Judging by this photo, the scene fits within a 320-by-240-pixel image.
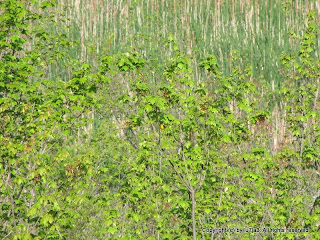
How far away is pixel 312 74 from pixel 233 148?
1.54 metres

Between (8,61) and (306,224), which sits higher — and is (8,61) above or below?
above

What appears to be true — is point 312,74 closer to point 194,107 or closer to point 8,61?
point 194,107

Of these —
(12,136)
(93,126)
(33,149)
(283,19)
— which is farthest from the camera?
(283,19)

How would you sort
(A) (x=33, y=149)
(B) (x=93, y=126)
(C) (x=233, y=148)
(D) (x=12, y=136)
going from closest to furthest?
(A) (x=33, y=149) → (D) (x=12, y=136) → (C) (x=233, y=148) → (B) (x=93, y=126)

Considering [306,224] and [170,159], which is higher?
[170,159]

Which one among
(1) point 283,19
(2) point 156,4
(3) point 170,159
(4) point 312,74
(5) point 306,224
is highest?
(2) point 156,4

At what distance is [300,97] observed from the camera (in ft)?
22.7

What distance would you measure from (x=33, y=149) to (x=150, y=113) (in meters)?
1.33

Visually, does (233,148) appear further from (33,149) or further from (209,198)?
(33,149)

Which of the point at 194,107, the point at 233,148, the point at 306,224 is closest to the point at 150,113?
the point at 194,107

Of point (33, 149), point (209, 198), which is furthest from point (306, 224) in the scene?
point (33, 149)

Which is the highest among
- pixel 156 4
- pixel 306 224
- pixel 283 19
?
pixel 156 4

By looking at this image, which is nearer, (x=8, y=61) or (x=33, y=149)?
(x=33, y=149)

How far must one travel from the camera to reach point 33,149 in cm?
538
